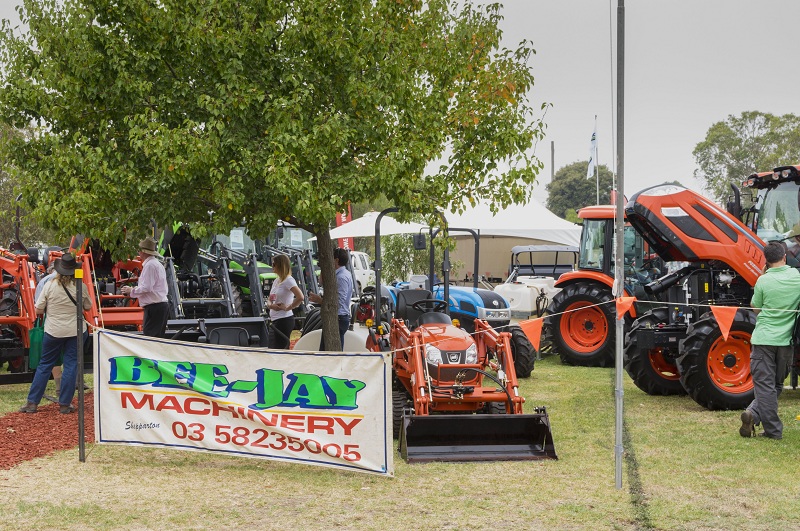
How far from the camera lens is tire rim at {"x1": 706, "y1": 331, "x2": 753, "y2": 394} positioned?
10.0m

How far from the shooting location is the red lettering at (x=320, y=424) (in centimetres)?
738

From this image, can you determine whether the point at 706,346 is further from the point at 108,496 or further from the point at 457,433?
the point at 108,496

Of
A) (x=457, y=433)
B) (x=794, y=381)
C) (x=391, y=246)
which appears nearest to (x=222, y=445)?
(x=457, y=433)

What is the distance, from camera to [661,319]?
11.0m

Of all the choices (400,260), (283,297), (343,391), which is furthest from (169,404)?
(400,260)

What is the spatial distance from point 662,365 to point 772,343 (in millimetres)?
2851

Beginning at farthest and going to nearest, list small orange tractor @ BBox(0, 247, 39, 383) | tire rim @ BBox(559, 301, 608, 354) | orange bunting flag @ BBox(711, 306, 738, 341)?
tire rim @ BBox(559, 301, 608, 354) < small orange tractor @ BBox(0, 247, 39, 383) < orange bunting flag @ BBox(711, 306, 738, 341)

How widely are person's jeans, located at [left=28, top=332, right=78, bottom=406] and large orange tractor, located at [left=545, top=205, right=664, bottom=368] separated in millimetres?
6775

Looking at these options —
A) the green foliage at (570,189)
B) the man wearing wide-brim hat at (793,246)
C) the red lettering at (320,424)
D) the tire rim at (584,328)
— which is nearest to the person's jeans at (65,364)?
the red lettering at (320,424)

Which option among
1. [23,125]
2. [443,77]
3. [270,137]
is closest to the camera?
[270,137]

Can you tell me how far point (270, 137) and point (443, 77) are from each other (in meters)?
2.27

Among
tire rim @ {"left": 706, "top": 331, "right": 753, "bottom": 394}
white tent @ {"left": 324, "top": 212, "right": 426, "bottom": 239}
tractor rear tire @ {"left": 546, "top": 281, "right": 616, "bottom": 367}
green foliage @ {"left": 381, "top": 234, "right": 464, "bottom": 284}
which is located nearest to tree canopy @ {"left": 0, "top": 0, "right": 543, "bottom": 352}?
tire rim @ {"left": 706, "top": 331, "right": 753, "bottom": 394}


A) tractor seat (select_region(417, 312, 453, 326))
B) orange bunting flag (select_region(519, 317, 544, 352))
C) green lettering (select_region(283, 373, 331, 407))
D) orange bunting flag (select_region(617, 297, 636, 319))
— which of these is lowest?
green lettering (select_region(283, 373, 331, 407))

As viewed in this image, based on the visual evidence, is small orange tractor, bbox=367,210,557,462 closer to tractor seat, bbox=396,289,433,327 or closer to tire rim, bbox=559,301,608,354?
tractor seat, bbox=396,289,433,327
